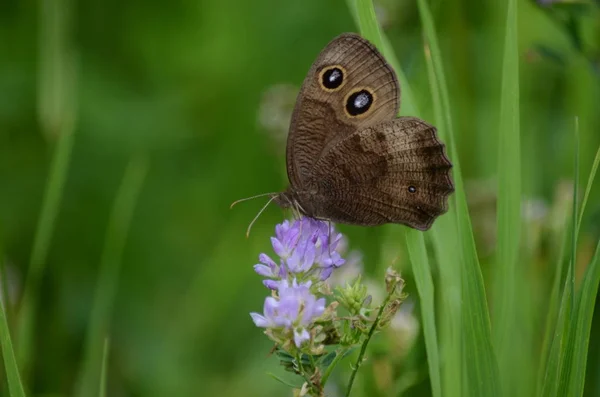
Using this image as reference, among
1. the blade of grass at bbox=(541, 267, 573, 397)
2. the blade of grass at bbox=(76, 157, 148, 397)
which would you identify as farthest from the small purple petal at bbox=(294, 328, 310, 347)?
the blade of grass at bbox=(76, 157, 148, 397)

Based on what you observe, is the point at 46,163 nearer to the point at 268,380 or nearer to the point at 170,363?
the point at 170,363

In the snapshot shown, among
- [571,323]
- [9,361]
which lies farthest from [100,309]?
[571,323]

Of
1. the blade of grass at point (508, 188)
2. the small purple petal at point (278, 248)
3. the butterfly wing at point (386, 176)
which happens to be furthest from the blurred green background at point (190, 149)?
the small purple petal at point (278, 248)

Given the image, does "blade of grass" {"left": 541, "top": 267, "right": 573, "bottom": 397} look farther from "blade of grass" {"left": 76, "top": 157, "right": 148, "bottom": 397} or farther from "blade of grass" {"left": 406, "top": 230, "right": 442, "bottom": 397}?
"blade of grass" {"left": 76, "top": 157, "right": 148, "bottom": 397}

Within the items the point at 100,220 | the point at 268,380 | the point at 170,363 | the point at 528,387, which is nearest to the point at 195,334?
the point at 170,363

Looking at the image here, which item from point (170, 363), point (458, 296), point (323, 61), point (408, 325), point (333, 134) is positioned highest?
point (323, 61)

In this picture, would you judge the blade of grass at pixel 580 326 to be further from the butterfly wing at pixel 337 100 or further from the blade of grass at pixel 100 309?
the blade of grass at pixel 100 309
